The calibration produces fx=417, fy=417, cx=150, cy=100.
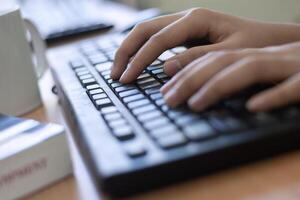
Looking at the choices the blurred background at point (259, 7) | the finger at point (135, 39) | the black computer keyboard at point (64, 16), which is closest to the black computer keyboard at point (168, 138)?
the finger at point (135, 39)

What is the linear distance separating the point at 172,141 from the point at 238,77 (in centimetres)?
9

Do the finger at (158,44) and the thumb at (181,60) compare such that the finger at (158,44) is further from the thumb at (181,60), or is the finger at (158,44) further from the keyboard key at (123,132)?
the keyboard key at (123,132)

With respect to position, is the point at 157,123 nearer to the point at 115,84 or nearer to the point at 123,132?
the point at 123,132

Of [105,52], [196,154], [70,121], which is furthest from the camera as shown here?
[105,52]

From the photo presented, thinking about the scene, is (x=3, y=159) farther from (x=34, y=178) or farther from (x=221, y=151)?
(x=221, y=151)

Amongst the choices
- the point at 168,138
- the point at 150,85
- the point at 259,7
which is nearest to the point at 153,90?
the point at 150,85

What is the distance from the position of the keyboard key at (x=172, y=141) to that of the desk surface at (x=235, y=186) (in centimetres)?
3

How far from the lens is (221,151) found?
1.05 ft

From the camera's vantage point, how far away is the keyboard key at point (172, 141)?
32cm

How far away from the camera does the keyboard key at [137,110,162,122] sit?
1.23 feet

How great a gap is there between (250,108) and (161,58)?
239 mm

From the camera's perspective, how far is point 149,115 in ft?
1.25

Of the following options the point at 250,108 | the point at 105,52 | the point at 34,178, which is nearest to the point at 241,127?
the point at 250,108

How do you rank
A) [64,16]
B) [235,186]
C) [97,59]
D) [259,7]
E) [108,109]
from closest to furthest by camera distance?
[235,186] → [108,109] → [97,59] → [259,7] → [64,16]
